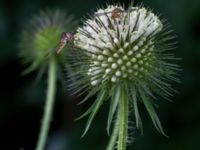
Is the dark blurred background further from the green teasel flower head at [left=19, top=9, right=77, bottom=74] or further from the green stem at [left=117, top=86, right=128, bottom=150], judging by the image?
the green stem at [left=117, top=86, right=128, bottom=150]

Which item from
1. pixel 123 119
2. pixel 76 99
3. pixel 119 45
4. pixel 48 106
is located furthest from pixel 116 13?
pixel 76 99

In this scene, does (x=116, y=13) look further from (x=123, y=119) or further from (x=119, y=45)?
(x=123, y=119)

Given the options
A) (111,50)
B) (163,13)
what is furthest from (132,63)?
(163,13)

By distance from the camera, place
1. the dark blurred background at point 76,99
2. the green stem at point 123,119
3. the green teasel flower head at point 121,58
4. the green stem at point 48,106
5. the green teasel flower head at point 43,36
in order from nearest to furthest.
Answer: the green stem at point 123,119 < the green teasel flower head at point 121,58 < the green stem at point 48,106 < the green teasel flower head at point 43,36 < the dark blurred background at point 76,99

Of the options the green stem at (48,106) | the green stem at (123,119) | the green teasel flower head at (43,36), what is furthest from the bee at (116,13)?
the green teasel flower head at (43,36)

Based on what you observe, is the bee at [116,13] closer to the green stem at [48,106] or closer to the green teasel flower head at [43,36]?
the green stem at [48,106]
